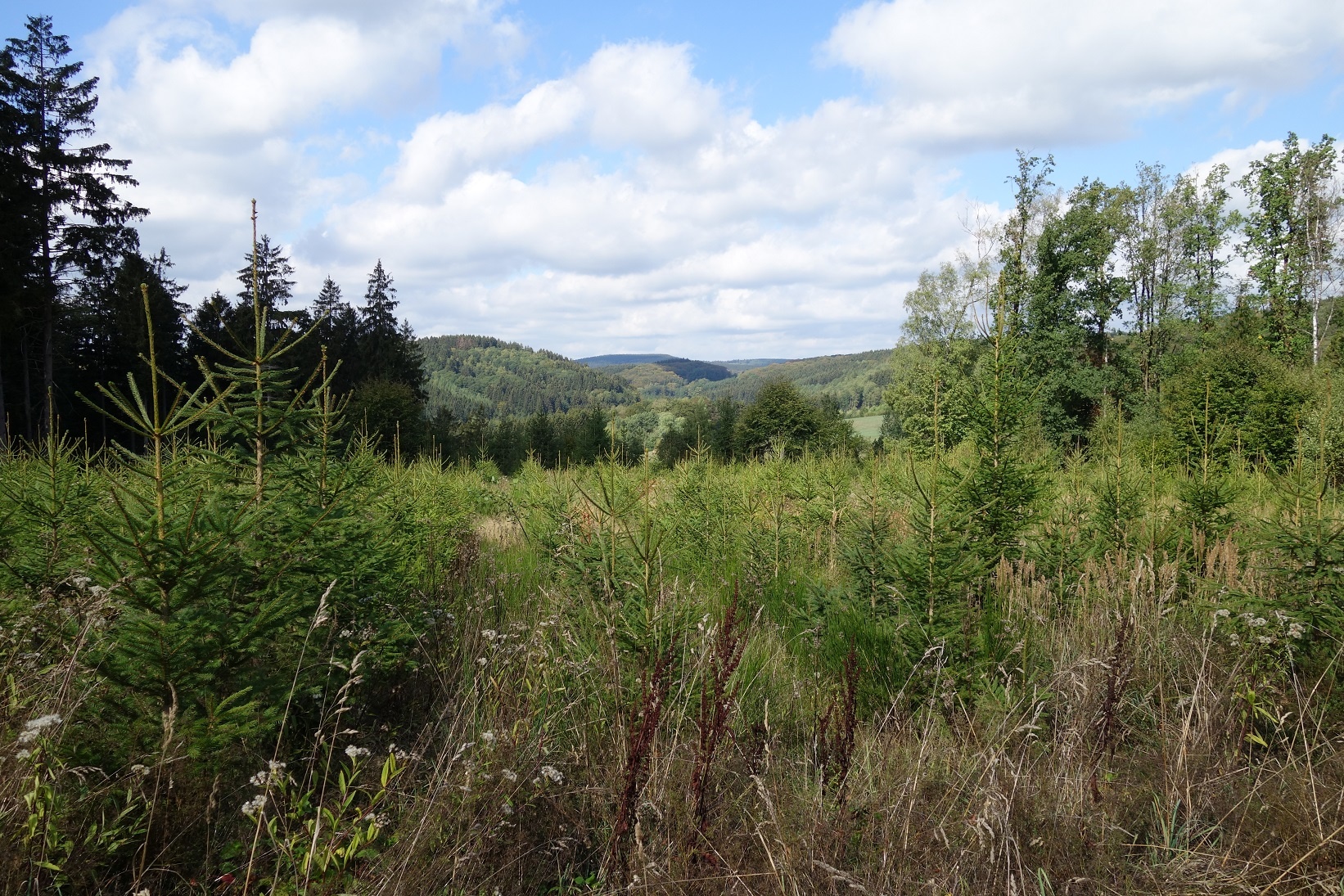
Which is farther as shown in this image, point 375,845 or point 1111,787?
point 1111,787

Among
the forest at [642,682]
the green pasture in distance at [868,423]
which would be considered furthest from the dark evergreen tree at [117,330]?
the green pasture in distance at [868,423]

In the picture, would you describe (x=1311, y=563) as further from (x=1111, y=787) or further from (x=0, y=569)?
(x=0, y=569)

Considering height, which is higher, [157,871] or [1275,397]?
[1275,397]

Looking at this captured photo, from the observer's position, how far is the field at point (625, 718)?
221cm

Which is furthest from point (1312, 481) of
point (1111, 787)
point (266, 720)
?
point (266, 720)

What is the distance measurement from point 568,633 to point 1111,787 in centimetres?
271

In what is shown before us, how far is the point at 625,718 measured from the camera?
126 inches

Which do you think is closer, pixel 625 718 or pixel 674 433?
pixel 625 718

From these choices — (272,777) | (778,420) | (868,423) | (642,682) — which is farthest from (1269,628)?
(868,423)

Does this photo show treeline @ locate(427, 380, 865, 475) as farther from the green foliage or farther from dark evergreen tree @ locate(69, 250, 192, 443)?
dark evergreen tree @ locate(69, 250, 192, 443)

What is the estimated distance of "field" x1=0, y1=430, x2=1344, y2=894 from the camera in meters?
2.21

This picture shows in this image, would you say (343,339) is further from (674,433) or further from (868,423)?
(868,423)

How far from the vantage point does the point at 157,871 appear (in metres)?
2.30

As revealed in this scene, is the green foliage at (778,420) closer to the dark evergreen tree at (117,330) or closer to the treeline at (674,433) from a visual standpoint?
the treeline at (674,433)
